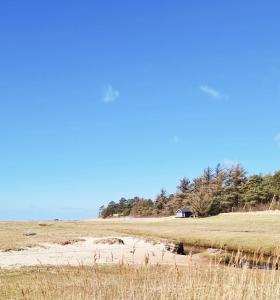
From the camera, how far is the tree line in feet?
382

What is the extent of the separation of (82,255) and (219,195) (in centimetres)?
9437

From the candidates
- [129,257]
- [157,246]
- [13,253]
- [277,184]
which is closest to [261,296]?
[129,257]

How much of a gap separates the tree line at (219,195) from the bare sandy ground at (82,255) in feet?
185

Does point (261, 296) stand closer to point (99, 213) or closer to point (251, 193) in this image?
point (251, 193)

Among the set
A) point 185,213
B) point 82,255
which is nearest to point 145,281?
point 82,255

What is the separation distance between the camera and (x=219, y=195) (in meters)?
127

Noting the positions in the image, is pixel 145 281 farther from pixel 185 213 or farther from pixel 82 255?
pixel 185 213

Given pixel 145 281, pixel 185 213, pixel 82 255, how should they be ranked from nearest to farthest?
pixel 145 281
pixel 82 255
pixel 185 213

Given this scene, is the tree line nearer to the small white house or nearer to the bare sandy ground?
the small white house

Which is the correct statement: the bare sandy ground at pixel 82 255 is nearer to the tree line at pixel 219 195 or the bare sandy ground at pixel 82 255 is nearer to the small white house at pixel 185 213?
the tree line at pixel 219 195

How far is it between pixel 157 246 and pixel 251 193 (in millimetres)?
76124

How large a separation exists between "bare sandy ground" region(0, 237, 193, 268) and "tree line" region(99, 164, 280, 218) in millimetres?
56532

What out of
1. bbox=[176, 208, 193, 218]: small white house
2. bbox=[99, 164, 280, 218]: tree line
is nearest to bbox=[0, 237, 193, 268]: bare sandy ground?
bbox=[99, 164, 280, 218]: tree line

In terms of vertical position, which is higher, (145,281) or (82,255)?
(145,281)
